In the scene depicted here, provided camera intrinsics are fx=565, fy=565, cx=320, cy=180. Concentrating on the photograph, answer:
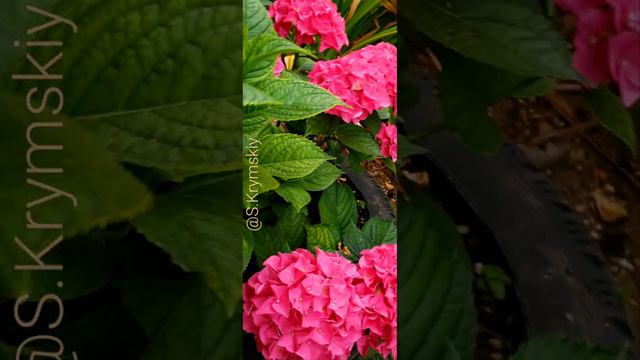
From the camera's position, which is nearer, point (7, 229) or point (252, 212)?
point (7, 229)

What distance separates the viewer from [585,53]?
206mm

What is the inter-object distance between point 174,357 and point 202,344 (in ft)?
0.04

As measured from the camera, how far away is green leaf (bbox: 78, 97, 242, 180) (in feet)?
0.69

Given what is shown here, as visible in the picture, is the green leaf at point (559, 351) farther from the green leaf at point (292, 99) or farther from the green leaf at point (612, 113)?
the green leaf at point (292, 99)

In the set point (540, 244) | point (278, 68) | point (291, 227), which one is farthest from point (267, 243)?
point (540, 244)

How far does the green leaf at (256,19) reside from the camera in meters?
0.40

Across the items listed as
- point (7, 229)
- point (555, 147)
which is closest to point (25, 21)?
point (7, 229)

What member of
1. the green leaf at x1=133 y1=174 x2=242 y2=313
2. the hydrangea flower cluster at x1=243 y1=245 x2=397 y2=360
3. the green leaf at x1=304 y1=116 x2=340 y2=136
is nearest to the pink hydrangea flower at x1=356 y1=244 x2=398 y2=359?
the hydrangea flower cluster at x1=243 y1=245 x2=397 y2=360

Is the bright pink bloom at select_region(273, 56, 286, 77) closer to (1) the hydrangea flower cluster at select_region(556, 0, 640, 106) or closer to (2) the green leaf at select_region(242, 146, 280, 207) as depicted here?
(2) the green leaf at select_region(242, 146, 280, 207)

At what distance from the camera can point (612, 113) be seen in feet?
0.69

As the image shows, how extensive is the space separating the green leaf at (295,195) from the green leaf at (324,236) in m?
0.02

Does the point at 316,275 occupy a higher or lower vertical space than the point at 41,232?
lower

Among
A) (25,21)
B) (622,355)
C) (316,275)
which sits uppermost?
(25,21)

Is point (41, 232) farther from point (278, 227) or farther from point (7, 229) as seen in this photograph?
point (278, 227)
